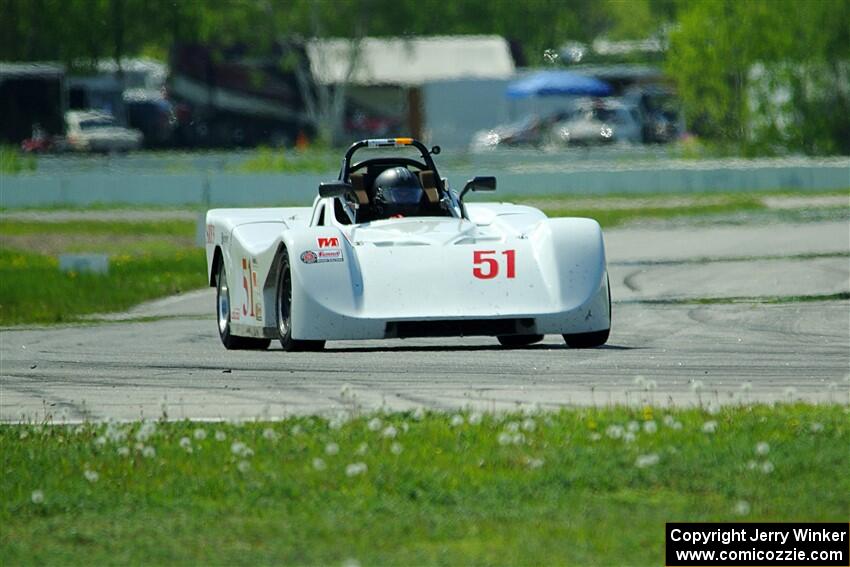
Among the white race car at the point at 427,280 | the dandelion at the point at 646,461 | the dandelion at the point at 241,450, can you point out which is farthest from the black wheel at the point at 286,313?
the dandelion at the point at 646,461

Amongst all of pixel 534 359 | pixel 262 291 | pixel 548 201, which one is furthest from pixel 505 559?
pixel 548 201

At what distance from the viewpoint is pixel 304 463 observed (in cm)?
778

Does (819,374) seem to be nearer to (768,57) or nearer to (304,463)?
(304,463)

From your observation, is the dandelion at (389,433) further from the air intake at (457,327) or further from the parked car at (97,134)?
the parked car at (97,134)

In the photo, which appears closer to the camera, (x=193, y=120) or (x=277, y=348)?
(x=277, y=348)

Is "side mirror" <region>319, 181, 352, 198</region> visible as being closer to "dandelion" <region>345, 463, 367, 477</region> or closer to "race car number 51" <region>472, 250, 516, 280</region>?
"race car number 51" <region>472, 250, 516, 280</region>

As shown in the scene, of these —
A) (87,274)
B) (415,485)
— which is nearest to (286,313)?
(415,485)

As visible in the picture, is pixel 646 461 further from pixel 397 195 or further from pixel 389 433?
pixel 397 195

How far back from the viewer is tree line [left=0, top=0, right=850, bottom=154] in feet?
139

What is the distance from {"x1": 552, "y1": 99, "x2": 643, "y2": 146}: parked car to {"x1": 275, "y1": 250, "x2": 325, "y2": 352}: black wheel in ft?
147

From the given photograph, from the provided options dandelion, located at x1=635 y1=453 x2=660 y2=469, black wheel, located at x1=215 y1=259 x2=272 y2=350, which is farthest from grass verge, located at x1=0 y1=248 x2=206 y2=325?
dandelion, located at x1=635 y1=453 x2=660 y2=469

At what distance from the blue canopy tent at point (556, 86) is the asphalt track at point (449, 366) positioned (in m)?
42.7

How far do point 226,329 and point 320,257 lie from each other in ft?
6.77

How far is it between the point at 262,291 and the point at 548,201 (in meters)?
23.5
